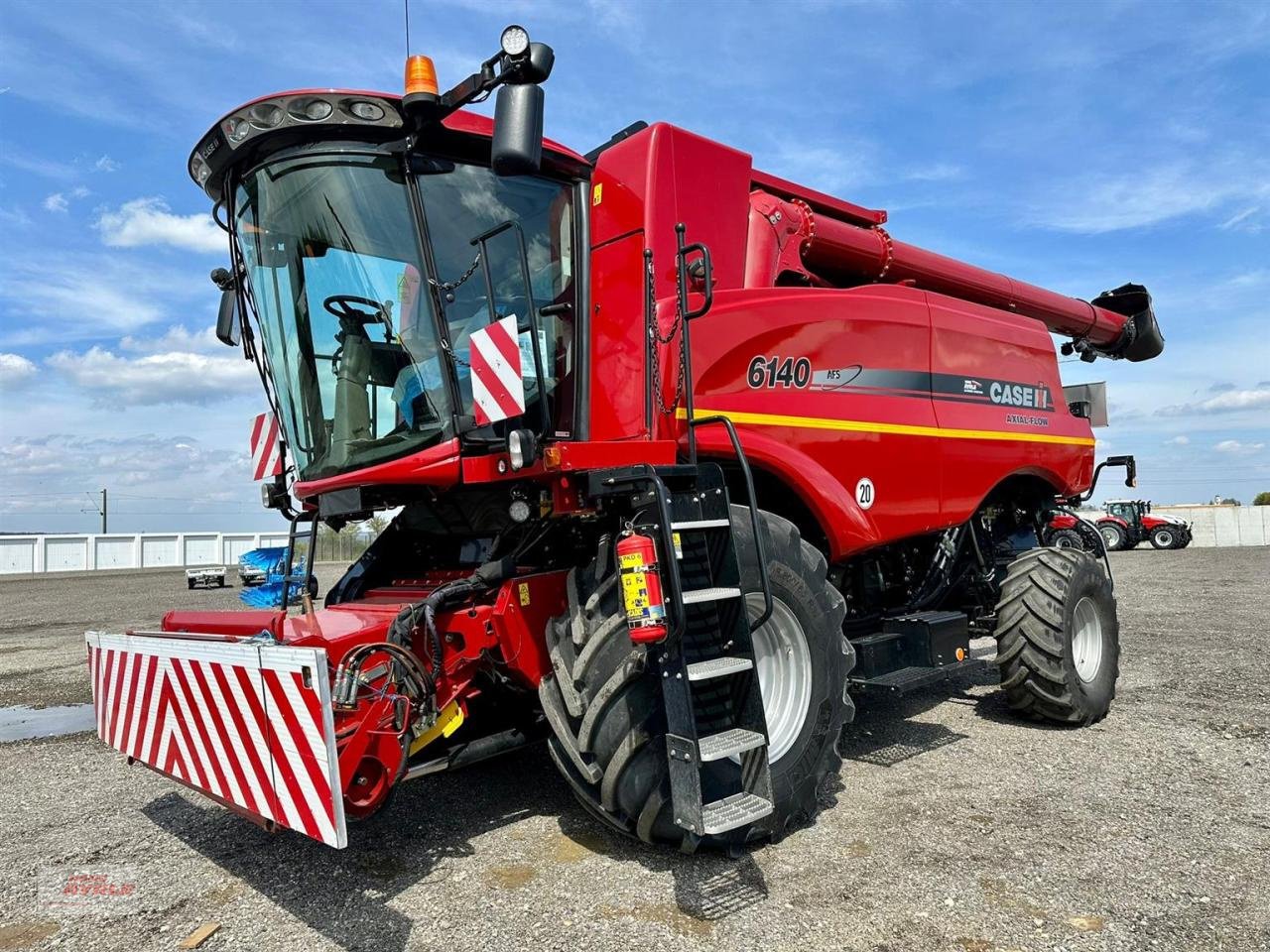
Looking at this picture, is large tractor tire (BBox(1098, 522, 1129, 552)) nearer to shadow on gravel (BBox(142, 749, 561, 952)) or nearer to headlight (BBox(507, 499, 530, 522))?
shadow on gravel (BBox(142, 749, 561, 952))

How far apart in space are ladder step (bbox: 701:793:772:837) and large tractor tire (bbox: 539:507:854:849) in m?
0.17

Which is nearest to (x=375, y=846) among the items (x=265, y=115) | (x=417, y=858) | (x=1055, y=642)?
(x=417, y=858)

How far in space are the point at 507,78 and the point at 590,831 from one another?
3038mm

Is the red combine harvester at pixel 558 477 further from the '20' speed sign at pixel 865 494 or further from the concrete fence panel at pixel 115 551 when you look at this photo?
the concrete fence panel at pixel 115 551

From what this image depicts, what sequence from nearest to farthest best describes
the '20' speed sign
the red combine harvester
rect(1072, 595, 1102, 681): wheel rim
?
1. the red combine harvester
2. the '20' speed sign
3. rect(1072, 595, 1102, 681): wheel rim

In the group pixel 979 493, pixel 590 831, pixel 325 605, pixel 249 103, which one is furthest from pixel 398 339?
pixel 979 493

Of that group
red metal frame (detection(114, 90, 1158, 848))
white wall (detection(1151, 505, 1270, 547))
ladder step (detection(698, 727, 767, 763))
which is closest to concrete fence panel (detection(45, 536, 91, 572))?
red metal frame (detection(114, 90, 1158, 848))

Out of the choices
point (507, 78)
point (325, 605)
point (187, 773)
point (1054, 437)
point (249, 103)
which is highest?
point (249, 103)

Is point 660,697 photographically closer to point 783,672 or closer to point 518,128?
point 783,672

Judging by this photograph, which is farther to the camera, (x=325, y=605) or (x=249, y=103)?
(x=325, y=605)

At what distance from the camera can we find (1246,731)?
17.4 feet

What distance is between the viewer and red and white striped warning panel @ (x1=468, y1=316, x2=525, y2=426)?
369cm

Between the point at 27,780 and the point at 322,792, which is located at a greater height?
the point at 322,792

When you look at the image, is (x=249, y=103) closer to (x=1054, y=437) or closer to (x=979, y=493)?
(x=979, y=493)
